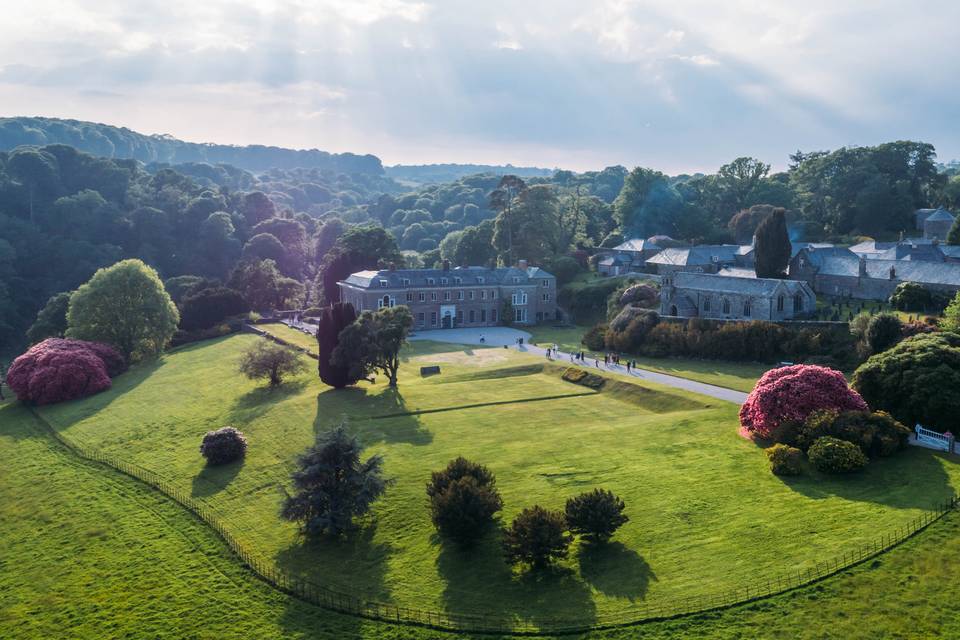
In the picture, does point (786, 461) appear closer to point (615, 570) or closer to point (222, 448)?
point (615, 570)

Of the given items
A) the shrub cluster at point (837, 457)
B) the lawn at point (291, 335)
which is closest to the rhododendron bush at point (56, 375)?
the lawn at point (291, 335)

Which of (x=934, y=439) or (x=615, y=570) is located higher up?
(x=934, y=439)

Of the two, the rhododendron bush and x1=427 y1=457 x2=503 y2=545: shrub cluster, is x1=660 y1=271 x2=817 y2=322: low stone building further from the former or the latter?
the rhododendron bush

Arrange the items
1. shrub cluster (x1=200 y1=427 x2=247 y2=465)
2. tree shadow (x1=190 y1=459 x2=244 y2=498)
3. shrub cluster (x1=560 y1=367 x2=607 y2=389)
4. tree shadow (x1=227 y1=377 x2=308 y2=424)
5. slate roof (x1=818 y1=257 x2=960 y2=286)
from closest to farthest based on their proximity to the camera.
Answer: tree shadow (x1=190 y1=459 x2=244 y2=498) → shrub cluster (x1=200 y1=427 x2=247 y2=465) → tree shadow (x1=227 y1=377 x2=308 y2=424) → shrub cluster (x1=560 y1=367 x2=607 y2=389) → slate roof (x1=818 y1=257 x2=960 y2=286)

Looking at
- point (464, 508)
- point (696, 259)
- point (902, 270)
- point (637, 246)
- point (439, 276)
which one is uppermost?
point (902, 270)

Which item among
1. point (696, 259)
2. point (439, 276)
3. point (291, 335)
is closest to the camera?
point (291, 335)

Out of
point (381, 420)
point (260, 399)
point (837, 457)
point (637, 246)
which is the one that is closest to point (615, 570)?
point (837, 457)

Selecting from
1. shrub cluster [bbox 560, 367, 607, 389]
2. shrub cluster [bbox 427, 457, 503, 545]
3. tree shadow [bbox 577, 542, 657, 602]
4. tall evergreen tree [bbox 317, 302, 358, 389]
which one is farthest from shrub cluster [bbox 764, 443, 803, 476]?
tall evergreen tree [bbox 317, 302, 358, 389]
